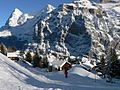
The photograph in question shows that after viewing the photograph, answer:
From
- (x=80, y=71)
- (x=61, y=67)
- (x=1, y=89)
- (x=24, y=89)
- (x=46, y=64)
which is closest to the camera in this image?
(x=1, y=89)

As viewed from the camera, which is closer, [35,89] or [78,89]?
[35,89]

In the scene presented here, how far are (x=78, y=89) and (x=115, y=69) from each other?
169 feet

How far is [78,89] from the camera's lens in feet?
122

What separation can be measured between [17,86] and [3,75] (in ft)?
17.6

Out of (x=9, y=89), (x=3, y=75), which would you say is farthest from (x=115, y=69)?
(x=9, y=89)

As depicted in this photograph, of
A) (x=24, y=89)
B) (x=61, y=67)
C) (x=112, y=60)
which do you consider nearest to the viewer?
(x=24, y=89)

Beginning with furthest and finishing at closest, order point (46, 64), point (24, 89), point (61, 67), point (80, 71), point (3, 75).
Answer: point (46, 64) → point (61, 67) → point (80, 71) → point (3, 75) → point (24, 89)

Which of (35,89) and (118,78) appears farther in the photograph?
(118,78)

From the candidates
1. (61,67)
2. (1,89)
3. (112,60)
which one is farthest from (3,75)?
(61,67)

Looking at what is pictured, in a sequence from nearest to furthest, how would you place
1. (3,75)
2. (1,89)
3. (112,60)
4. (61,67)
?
1. (1,89)
2. (3,75)
3. (112,60)
4. (61,67)

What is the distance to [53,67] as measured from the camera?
123 m

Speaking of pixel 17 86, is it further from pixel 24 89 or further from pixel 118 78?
pixel 118 78

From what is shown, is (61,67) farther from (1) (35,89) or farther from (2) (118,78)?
(1) (35,89)

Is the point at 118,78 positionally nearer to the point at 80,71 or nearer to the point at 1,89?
the point at 80,71
